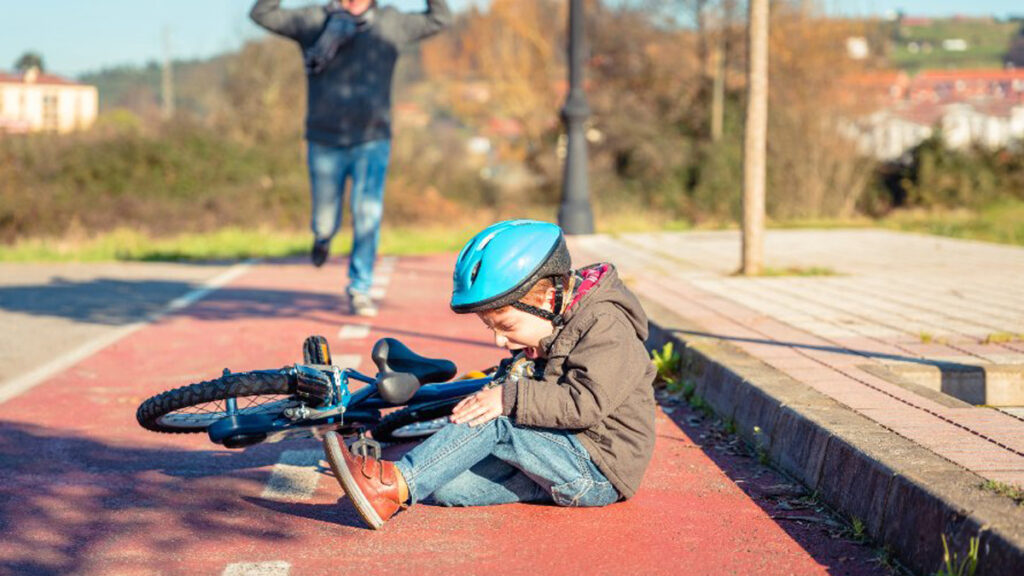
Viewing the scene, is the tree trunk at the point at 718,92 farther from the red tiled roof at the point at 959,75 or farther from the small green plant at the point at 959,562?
the small green plant at the point at 959,562

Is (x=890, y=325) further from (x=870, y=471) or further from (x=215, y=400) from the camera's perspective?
(x=215, y=400)

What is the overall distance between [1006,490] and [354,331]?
567 cm

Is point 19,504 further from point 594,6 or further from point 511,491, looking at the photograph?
point 594,6

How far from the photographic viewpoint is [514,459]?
4.21 metres

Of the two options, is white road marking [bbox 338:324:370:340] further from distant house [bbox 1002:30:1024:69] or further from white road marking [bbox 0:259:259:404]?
distant house [bbox 1002:30:1024:69]

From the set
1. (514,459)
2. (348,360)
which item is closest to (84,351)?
(348,360)

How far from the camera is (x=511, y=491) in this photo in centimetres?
441

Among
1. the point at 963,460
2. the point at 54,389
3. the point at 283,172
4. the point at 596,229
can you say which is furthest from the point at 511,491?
the point at 283,172

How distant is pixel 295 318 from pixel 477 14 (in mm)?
25004

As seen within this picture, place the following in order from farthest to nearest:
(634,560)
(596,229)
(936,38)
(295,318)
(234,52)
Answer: (936,38), (234,52), (596,229), (295,318), (634,560)

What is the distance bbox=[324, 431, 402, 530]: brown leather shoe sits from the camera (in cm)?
394

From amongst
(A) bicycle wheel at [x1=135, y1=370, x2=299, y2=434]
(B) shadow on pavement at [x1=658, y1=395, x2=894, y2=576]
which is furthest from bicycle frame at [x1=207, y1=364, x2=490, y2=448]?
(B) shadow on pavement at [x1=658, y1=395, x2=894, y2=576]

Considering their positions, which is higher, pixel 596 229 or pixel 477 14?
pixel 477 14

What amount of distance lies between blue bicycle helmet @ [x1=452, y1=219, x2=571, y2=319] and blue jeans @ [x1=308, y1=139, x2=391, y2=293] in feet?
17.7
